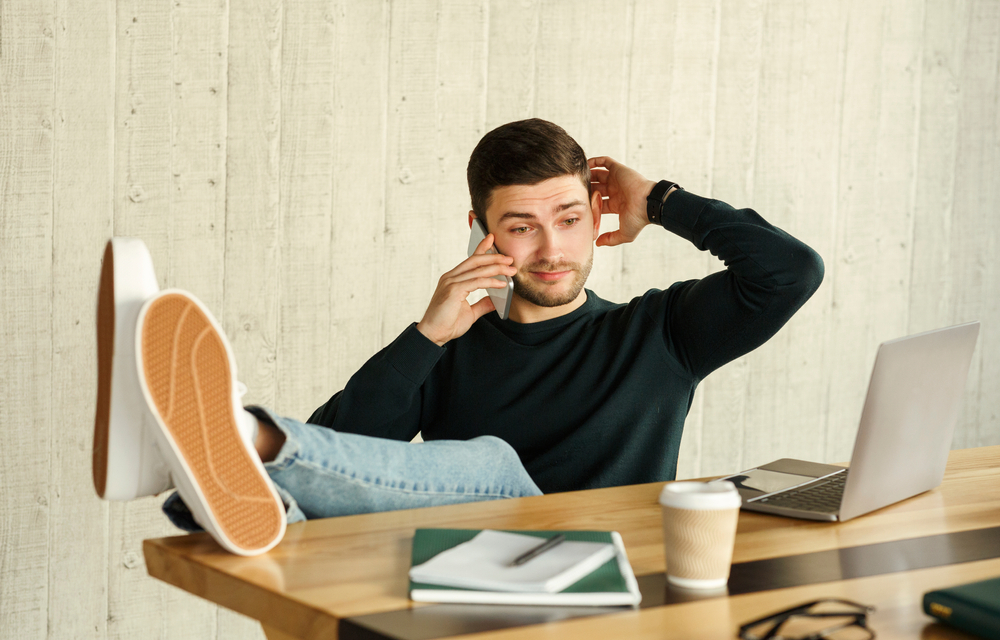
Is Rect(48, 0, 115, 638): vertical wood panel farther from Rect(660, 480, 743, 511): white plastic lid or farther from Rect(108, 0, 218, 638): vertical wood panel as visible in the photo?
Rect(660, 480, 743, 511): white plastic lid

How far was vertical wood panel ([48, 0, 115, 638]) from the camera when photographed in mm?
2029

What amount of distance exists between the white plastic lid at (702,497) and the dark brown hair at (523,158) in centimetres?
102

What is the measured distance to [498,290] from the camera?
182 cm

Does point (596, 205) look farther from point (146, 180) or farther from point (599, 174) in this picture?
point (146, 180)

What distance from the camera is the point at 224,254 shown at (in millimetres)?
2227

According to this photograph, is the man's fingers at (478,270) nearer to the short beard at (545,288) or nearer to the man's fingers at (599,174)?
the short beard at (545,288)

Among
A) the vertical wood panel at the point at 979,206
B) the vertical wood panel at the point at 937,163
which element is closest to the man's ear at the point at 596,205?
the vertical wood panel at the point at 937,163

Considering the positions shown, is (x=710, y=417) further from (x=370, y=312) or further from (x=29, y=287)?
(x=29, y=287)

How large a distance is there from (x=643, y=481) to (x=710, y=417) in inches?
52.5

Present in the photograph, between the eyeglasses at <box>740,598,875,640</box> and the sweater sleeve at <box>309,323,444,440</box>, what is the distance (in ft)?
3.21

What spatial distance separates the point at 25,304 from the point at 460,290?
98cm

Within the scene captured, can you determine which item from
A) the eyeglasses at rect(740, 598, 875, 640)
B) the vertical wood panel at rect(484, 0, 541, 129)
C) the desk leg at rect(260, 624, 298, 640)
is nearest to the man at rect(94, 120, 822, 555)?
the desk leg at rect(260, 624, 298, 640)

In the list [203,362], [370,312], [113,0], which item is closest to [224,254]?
[370,312]

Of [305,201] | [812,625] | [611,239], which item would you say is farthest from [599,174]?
[812,625]
